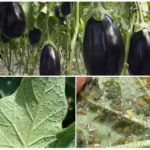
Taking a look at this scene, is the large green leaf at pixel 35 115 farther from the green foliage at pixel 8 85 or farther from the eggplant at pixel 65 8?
the eggplant at pixel 65 8

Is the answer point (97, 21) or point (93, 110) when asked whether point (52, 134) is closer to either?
point (93, 110)

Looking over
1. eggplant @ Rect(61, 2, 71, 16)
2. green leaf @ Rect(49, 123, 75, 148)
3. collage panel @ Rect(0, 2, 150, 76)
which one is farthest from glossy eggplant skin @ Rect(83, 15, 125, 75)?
eggplant @ Rect(61, 2, 71, 16)

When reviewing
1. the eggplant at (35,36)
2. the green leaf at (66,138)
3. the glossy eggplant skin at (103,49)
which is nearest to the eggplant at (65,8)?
the eggplant at (35,36)

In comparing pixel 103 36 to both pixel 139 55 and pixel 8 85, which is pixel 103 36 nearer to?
pixel 139 55

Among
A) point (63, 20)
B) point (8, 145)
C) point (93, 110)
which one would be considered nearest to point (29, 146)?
point (8, 145)

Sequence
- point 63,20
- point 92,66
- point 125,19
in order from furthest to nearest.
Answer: point 63,20 → point 125,19 → point 92,66

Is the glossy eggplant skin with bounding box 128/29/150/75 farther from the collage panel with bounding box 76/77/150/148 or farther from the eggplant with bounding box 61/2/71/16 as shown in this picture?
the eggplant with bounding box 61/2/71/16

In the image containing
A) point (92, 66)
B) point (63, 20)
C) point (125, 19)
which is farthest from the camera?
point (63, 20)
